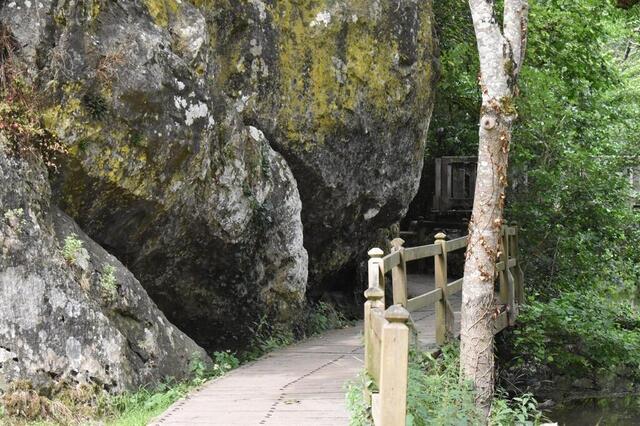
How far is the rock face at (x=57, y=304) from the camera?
720cm

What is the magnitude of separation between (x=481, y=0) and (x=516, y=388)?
24.7 feet

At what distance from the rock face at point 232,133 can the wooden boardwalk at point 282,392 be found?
A: 58.9 inches

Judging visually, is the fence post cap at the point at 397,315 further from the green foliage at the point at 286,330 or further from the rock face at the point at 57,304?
the green foliage at the point at 286,330

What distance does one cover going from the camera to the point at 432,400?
21.8 ft

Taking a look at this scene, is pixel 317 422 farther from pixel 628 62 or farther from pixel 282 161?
pixel 628 62

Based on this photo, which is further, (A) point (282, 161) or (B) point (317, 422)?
(A) point (282, 161)

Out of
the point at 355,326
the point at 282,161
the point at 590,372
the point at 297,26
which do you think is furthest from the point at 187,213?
the point at 590,372

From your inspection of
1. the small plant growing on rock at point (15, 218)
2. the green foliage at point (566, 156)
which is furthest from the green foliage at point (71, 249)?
the green foliage at point (566, 156)

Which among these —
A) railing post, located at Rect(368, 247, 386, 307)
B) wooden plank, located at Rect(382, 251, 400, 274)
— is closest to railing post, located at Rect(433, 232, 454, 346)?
wooden plank, located at Rect(382, 251, 400, 274)

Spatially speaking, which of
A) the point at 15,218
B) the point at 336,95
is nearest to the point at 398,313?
the point at 15,218

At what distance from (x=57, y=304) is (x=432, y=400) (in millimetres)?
3182

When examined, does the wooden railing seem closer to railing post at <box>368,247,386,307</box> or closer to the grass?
railing post at <box>368,247,386,307</box>

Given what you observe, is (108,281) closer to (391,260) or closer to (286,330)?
(391,260)

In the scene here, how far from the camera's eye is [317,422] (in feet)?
21.4
